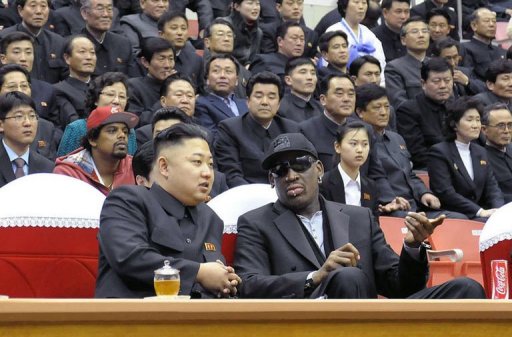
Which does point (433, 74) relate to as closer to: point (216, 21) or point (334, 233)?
point (216, 21)

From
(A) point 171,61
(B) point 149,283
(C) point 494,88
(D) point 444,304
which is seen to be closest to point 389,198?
(A) point 171,61

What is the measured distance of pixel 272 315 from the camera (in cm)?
316

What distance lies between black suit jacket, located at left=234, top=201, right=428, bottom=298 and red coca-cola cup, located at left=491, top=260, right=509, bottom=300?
0.26 metres

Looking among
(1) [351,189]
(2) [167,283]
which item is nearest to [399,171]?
(1) [351,189]

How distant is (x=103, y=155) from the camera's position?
5.88 metres

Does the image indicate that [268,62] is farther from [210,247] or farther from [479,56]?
[210,247]

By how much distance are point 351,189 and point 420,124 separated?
2.22 meters

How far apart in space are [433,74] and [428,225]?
4.94 metres

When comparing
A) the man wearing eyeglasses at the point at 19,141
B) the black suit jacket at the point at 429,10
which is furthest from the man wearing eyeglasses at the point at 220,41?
the black suit jacket at the point at 429,10

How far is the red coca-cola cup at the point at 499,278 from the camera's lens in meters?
4.38

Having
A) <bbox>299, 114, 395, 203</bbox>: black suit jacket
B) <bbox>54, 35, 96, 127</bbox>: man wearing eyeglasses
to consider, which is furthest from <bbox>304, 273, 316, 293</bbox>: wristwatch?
<bbox>54, 35, 96, 127</bbox>: man wearing eyeglasses

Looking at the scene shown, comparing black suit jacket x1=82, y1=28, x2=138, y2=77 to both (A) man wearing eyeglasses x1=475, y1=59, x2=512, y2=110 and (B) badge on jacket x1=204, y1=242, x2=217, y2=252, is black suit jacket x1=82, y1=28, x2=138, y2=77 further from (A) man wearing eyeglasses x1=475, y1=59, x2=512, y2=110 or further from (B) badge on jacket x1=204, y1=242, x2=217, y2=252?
(B) badge on jacket x1=204, y1=242, x2=217, y2=252

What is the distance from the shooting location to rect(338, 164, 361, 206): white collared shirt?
6.99m

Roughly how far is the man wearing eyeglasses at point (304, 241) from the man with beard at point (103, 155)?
→ 42.5 inches
